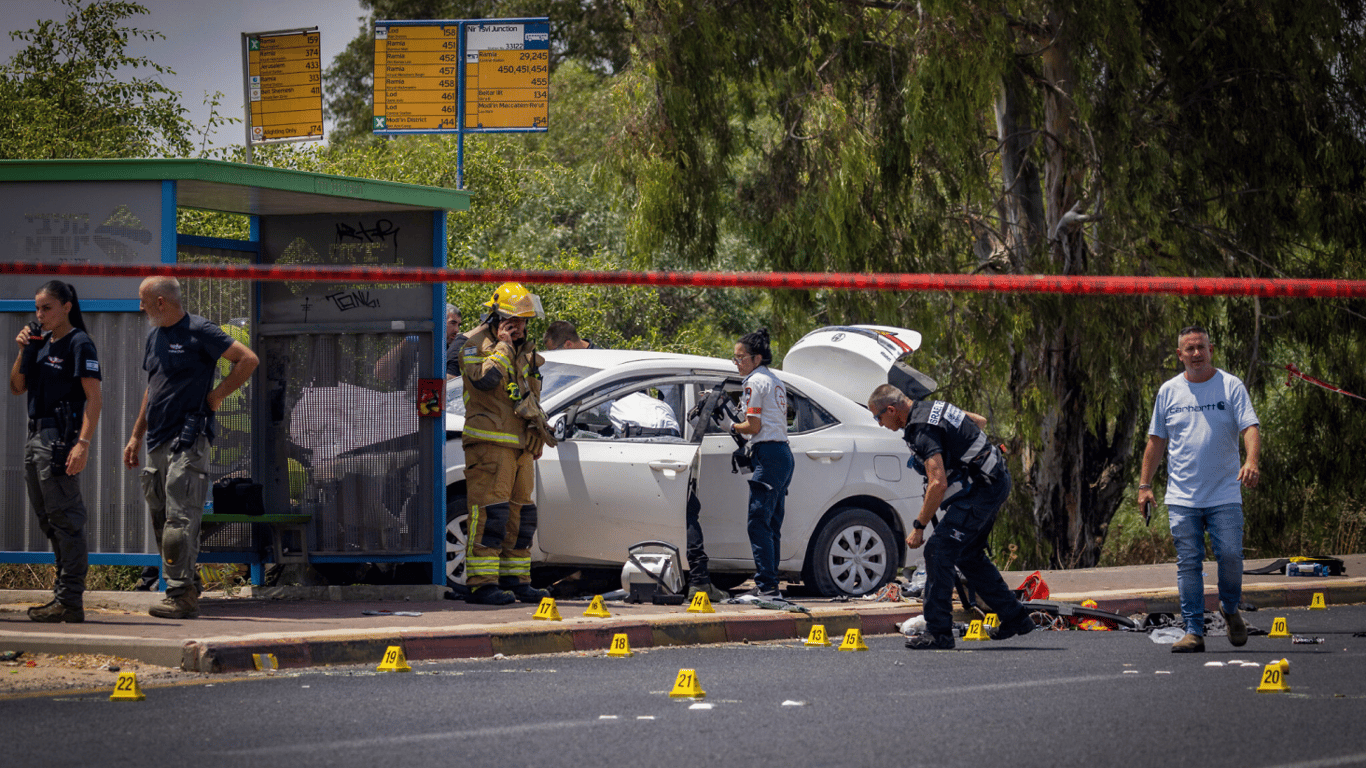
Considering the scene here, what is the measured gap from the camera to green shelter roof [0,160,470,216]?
9.40 metres

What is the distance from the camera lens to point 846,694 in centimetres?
719

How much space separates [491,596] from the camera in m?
10.0

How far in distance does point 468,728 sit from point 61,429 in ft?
12.3

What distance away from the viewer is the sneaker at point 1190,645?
29.1ft

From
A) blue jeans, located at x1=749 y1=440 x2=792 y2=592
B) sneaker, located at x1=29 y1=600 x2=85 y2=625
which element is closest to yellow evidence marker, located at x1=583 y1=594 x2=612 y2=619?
blue jeans, located at x1=749 y1=440 x2=792 y2=592

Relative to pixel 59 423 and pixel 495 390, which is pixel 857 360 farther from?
pixel 59 423

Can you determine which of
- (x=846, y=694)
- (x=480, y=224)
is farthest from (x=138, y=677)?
(x=480, y=224)

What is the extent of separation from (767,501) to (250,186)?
3.77 metres

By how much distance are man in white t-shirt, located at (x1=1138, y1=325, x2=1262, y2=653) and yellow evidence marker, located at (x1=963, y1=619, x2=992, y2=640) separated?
1205mm

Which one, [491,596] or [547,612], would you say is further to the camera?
[491,596]

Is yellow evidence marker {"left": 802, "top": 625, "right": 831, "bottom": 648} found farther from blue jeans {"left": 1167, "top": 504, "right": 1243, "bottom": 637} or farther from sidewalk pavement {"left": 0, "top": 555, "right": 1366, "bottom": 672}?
blue jeans {"left": 1167, "top": 504, "right": 1243, "bottom": 637}

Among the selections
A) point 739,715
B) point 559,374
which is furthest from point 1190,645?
point 559,374

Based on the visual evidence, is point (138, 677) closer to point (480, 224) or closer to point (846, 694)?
point (846, 694)

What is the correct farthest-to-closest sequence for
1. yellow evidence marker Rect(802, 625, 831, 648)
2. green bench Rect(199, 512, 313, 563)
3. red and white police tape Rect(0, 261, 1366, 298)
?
green bench Rect(199, 512, 313, 563), yellow evidence marker Rect(802, 625, 831, 648), red and white police tape Rect(0, 261, 1366, 298)
